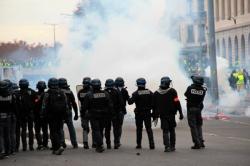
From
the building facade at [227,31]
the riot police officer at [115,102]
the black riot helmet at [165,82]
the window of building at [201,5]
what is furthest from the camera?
the building facade at [227,31]

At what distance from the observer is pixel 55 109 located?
1505 cm

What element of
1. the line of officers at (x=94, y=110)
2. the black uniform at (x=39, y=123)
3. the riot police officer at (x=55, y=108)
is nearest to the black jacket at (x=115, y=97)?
the line of officers at (x=94, y=110)

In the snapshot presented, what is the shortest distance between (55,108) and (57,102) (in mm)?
132

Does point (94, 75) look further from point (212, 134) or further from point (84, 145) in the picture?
point (84, 145)

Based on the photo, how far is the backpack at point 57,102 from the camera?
15.1 meters

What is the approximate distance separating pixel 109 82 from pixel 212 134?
166 inches

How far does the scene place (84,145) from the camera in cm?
1639

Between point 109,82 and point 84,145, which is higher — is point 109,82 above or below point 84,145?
above

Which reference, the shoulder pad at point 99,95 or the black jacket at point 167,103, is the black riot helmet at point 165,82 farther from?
the shoulder pad at point 99,95

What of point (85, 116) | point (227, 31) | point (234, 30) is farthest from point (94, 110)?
point (227, 31)

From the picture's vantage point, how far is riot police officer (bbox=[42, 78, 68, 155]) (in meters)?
15.1

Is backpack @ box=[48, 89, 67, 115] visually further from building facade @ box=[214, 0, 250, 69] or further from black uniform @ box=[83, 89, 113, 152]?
building facade @ box=[214, 0, 250, 69]

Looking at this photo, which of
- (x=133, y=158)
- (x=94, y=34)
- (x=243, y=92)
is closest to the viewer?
(x=133, y=158)

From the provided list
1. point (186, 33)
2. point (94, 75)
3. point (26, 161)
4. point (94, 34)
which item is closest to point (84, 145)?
point (26, 161)
